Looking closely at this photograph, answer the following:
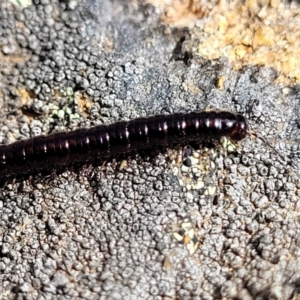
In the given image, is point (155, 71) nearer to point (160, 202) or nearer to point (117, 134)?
point (117, 134)

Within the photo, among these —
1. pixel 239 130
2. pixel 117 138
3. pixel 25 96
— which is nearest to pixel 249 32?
pixel 239 130

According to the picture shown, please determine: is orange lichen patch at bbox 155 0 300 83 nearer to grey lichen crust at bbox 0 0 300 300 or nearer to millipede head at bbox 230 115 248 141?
grey lichen crust at bbox 0 0 300 300

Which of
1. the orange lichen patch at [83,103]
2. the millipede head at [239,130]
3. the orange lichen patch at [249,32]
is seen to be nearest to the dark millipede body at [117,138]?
the millipede head at [239,130]

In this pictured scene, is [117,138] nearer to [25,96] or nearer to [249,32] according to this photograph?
[25,96]

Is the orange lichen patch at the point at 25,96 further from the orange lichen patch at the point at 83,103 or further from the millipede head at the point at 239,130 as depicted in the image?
the millipede head at the point at 239,130

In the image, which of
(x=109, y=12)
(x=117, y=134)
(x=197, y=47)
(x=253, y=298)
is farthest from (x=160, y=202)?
(x=109, y=12)

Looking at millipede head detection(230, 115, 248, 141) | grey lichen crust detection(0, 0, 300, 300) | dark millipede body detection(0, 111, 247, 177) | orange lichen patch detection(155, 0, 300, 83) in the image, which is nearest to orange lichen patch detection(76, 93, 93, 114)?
grey lichen crust detection(0, 0, 300, 300)
